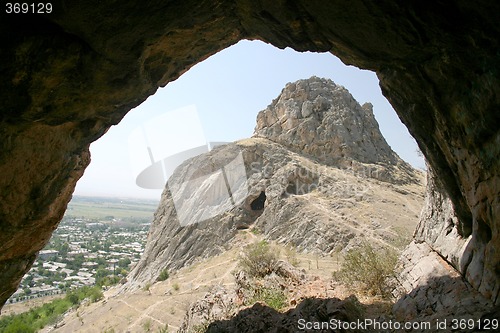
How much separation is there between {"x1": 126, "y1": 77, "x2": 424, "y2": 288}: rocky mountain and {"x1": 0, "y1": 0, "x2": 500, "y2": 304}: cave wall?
1358cm

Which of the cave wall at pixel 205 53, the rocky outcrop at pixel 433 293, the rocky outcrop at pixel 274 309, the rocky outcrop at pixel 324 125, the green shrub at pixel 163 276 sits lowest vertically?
the green shrub at pixel 163 276

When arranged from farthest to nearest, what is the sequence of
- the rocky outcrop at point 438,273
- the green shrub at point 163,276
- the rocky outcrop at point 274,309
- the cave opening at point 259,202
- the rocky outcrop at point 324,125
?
the rocky outcrop at point 324,125
the cave opening at point 259,202
the green shrub at point 163,276
the rocky outcrop at point 274,309
the rocky outcrop at point 438,273

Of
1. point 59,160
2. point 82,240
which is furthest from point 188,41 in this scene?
point 82,240

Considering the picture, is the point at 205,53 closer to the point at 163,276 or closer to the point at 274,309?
the point at 274,309

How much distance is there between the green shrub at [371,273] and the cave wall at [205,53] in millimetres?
3938

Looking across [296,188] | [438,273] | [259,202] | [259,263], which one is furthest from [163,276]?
[438,273]

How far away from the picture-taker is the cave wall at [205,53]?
486 centimetres

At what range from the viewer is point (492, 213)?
16.8ft

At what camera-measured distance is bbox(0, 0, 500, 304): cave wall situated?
486cm

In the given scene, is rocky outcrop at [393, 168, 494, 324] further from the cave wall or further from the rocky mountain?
the rocky mountain

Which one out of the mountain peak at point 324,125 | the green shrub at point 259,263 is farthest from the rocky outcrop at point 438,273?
the mountain peak at point 324,125

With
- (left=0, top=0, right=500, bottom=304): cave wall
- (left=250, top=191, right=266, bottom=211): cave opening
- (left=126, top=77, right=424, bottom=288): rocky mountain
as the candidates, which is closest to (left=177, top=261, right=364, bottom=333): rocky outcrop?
(left=0, top=0, right=500, bottom=304): cave wall

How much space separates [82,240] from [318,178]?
13955 cm

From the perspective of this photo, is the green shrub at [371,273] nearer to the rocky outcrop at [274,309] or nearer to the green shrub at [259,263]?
the rocky outcrop at [274,309]
